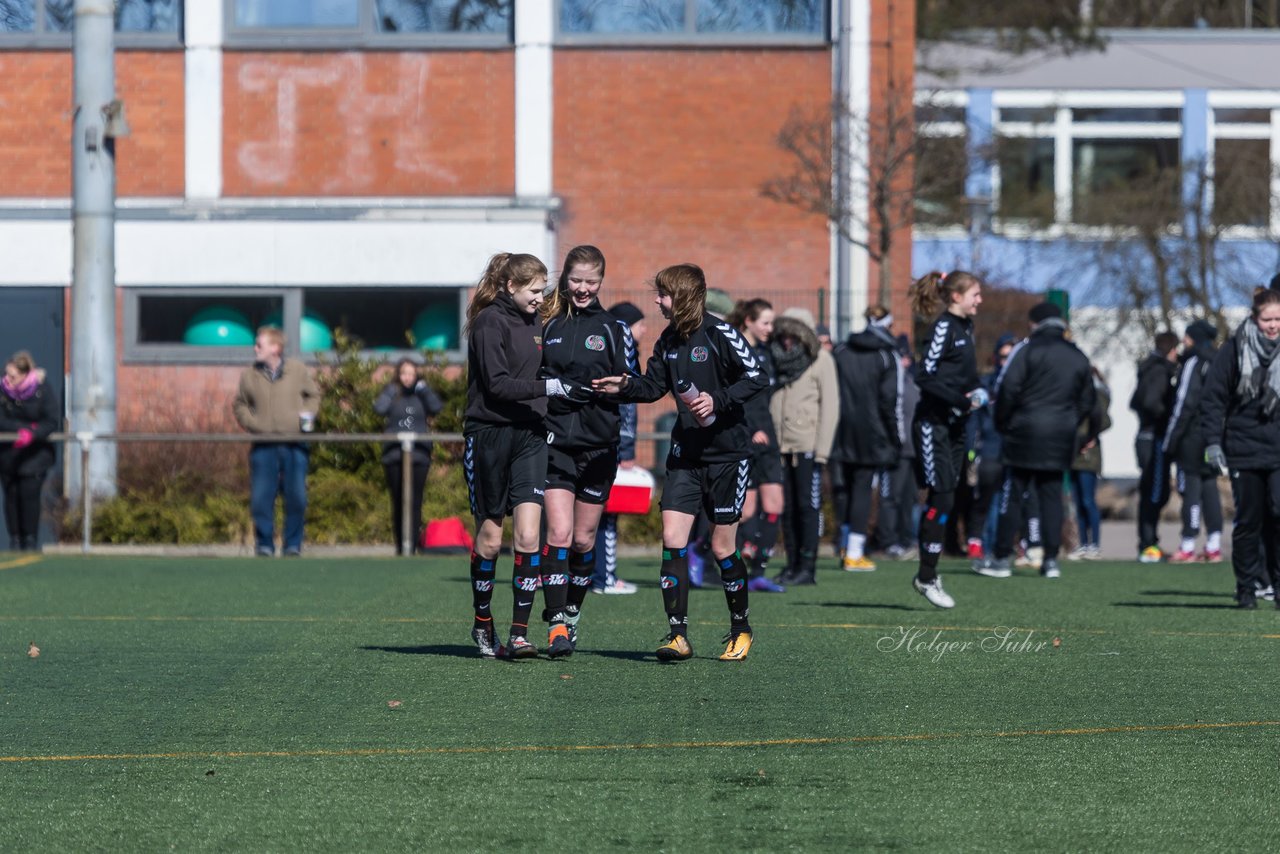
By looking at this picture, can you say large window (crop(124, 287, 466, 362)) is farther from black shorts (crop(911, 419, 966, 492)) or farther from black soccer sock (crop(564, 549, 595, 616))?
black soccer sock (crop(564, 549, 595, 616))

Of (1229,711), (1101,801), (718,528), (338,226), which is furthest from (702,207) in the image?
(1101,801)

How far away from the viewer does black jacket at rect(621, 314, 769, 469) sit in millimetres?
8977

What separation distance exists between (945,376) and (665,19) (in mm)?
12154

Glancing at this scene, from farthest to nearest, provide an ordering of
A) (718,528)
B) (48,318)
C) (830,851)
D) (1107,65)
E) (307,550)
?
(1107,65)
(48,318)
(307,550)
(718,528)
(830,851)

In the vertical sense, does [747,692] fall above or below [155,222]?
below

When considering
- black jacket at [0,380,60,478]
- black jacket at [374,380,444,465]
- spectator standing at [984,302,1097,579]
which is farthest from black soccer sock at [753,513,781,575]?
black jacket at [0,380,60,478]

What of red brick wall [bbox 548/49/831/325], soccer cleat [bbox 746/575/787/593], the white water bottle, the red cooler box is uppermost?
red brick wall [bbox 548/49/831/325]

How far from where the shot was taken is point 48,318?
22734 mm

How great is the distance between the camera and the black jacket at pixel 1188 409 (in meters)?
15.8

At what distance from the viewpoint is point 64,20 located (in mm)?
23312

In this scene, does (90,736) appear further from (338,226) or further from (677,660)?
(338,226)

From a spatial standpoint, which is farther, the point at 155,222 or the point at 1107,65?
the point at 1107,65

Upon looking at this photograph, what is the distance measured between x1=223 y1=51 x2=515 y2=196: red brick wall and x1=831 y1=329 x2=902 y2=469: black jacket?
8.56m

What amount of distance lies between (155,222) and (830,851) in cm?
1876
